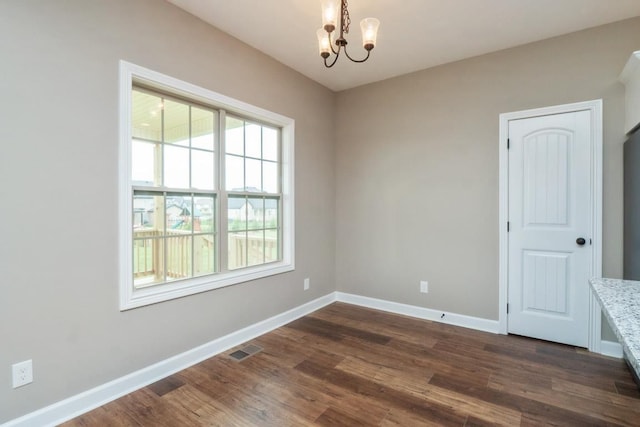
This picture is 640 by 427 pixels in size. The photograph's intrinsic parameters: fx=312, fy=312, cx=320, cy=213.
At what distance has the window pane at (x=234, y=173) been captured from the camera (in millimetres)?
3012

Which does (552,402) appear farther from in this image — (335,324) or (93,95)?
(93,95)

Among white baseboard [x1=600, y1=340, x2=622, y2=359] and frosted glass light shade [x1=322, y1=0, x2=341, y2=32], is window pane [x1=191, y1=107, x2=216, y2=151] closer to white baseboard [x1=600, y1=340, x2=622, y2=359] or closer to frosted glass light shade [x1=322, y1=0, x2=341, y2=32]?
frosted glass light shade [x1=322, y1=0, x2=341, y2=32]

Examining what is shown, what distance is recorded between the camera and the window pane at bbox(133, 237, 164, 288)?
7.78ft

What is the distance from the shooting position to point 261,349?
2.85 m

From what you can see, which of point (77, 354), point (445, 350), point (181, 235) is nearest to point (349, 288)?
point (445, 350)

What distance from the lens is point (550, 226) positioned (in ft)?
9.66

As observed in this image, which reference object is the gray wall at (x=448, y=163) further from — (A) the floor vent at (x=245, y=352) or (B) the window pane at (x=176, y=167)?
(B) the window pane at (x=176, y=167)

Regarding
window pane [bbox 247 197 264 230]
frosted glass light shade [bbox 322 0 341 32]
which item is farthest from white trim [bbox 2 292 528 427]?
frosted glass light shade [bbox 322 0 341 32]

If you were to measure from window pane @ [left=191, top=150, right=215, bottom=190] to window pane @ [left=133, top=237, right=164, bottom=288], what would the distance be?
587mm

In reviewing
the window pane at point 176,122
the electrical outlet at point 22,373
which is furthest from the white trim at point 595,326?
the electrical outlet at point 22,373

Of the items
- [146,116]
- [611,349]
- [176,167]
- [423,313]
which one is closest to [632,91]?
[611,349]

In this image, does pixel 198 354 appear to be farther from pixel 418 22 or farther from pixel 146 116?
pixel 418 22

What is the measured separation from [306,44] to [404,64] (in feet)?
3.75

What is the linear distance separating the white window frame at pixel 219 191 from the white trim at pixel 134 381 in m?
0.49
